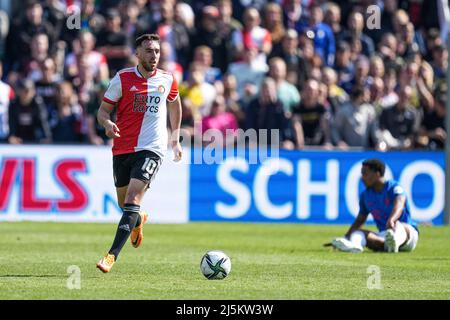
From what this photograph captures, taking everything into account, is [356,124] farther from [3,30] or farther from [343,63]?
[3,30]

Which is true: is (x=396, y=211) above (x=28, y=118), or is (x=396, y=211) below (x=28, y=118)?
below

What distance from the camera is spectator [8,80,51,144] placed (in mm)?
21016

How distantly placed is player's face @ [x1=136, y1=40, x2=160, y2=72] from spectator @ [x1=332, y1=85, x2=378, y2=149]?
9595 mm

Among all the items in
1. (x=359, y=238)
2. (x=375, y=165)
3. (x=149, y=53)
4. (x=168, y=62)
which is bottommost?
(x=359, y=238)

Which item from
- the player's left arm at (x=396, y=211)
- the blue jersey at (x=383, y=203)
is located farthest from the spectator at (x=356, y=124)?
the player's left arm at (x=396, y=211)

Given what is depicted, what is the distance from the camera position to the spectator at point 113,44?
22.5 metres

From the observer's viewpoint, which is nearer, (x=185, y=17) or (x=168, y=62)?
(x=168, y=62)

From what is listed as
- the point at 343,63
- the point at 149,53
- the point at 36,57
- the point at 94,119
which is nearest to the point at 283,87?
the point at 343,63

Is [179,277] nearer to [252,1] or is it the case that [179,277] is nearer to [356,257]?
[356,257]

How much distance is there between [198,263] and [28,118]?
28.9ft

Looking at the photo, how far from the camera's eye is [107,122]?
38.3 feet

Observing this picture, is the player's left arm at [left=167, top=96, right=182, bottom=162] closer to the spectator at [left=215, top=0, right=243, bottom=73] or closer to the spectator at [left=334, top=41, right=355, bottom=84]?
the spectator at [left=215, top=0, right=243, bottom=73]

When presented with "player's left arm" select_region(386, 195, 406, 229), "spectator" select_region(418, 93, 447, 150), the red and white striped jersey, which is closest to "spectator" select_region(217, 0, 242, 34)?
"spectator" select_region(418, 93, 447, 150)
